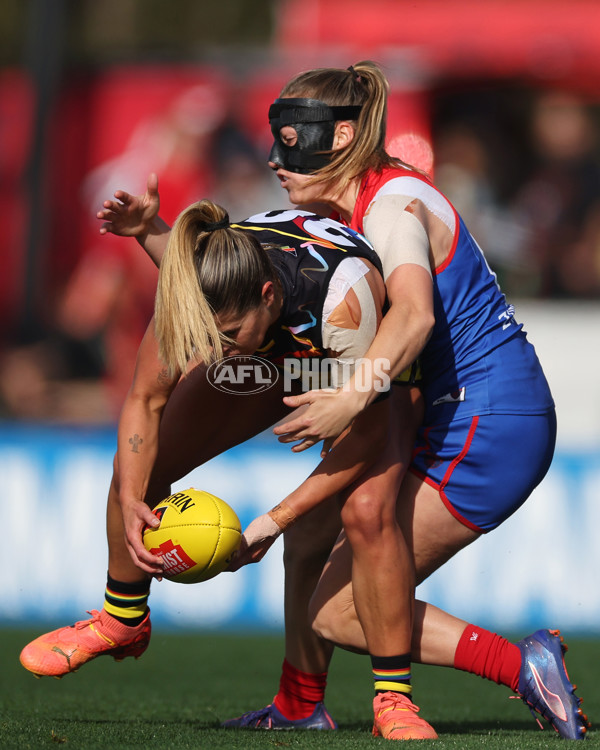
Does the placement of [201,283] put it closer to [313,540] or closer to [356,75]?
[356,75]

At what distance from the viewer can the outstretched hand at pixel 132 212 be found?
431 cm

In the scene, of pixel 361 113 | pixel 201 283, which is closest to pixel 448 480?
pixel 201 283

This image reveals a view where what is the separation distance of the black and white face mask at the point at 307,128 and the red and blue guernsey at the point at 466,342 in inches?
9.4

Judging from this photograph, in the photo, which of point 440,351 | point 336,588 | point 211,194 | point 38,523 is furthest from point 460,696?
point 211,194

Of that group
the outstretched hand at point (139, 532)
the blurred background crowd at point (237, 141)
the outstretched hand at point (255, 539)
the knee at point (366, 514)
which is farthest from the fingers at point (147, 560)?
the blurred background crowd at point (237, 141)

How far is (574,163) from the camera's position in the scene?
40.7 ft

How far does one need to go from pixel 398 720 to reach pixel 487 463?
37.5 inches

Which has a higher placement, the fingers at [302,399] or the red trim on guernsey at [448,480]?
the fingers at [302,399]

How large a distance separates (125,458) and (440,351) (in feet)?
3.91

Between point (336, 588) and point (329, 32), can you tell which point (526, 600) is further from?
point (329, 32)

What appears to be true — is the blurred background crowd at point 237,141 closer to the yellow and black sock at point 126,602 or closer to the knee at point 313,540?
the knee at point 313,540

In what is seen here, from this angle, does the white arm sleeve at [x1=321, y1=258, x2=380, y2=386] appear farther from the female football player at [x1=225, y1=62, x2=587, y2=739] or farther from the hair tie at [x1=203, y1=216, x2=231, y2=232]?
the hair tie at [x1=203, y1=216, x2=231, y2=232]

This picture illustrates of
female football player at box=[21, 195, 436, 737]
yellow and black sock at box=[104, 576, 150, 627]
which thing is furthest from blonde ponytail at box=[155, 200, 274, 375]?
yellow and black sock at box=[104, 576, 150, 627]

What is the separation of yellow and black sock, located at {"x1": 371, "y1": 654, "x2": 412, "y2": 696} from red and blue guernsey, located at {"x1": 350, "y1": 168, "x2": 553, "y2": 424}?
871 mm
